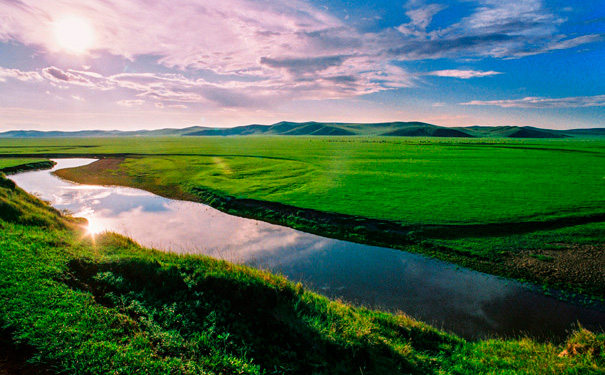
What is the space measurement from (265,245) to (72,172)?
50.6 meters

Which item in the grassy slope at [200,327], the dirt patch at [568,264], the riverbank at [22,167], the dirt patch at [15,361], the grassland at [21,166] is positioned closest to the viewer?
the dirt patch at [15,361]

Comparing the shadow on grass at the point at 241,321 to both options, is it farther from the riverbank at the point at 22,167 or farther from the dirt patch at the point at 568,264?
the riverbank at the point at 22,167

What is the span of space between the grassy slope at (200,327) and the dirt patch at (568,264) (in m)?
7.67

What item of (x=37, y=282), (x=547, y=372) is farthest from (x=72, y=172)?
(x=547, y=372)

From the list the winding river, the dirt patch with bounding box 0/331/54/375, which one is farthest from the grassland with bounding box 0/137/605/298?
the dirt patch with bounding box 0/331/54/375

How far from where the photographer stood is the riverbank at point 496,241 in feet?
48.1

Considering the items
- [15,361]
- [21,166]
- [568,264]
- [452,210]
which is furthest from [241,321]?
Result: [21,166]

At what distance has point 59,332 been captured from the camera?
6082 millimetres

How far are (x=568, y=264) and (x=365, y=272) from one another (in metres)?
11.7

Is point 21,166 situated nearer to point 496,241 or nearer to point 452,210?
point 452,210

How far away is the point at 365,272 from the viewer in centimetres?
1564

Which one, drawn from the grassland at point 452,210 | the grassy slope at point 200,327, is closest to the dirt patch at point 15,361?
the grassy slope at point 200,327

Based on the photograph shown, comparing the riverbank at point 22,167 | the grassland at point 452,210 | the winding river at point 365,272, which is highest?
the riverbank at point 22,167

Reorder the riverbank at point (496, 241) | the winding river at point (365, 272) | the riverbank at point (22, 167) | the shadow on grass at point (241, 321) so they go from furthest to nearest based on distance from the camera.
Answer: the riverbank at point (22, 167)
the riverbank at point (496, 241)
the winding river at point (365, 272)
the shadow on grass at point (241, 321)
